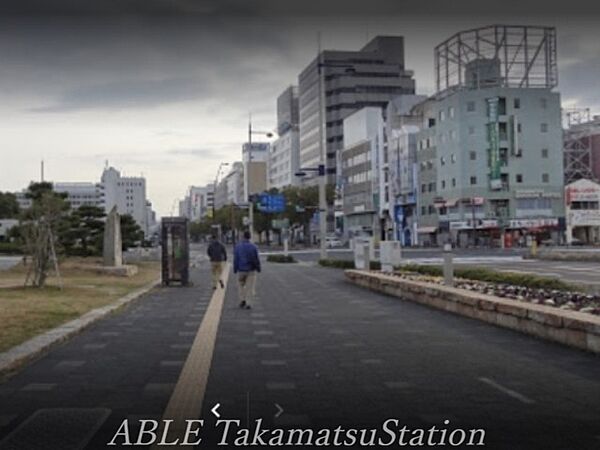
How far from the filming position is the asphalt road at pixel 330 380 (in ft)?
20.0

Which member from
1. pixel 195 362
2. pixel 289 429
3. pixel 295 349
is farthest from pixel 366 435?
pixel 295 349

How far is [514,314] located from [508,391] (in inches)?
179

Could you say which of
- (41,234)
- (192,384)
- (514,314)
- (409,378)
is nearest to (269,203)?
(41,234)

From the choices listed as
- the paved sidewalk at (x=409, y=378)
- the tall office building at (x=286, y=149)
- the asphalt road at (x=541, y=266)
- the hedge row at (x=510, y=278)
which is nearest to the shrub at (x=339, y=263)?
the asphalt road at (x=541, y=266)

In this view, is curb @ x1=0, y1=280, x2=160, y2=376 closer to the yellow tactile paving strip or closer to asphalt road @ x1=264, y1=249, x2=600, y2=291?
the yellow tactile paving strip

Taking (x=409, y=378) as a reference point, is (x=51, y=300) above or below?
above

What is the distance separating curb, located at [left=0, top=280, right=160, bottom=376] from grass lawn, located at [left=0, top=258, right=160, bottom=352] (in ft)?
0.61

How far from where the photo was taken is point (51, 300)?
16.9 metres

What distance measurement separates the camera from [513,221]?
78562 mm

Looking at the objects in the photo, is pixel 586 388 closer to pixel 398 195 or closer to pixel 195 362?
A: pixel 195 362

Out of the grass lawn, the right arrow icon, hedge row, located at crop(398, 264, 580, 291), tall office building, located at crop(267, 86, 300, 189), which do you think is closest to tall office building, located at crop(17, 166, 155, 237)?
the grass lawn

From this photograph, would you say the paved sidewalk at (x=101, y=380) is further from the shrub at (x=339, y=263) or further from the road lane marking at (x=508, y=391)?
the shrub at (x=339, y=263)

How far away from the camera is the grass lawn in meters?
11.8

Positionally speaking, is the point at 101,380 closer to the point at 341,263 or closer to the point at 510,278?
the point at 510,278
